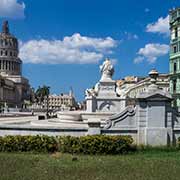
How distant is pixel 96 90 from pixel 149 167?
2177 centimetres

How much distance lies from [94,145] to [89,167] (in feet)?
11.1

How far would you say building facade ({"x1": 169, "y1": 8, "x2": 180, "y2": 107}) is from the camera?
195ft

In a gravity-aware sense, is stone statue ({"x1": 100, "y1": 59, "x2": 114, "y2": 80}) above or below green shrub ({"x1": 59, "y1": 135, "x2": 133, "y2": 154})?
above

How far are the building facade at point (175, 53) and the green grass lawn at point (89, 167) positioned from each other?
45.2m

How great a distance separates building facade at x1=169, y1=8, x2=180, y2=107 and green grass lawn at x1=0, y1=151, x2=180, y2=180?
4525cm

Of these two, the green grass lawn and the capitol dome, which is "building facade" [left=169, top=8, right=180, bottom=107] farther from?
the capitol dome

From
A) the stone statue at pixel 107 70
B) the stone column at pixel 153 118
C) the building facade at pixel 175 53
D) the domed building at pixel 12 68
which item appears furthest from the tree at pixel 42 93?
the stone column at pixel 153 118

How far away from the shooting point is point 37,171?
39.0 feet

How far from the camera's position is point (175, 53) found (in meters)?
60.8

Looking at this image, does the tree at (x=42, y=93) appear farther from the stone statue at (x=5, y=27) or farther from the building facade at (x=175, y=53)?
the building facade at (x=175, y=53)

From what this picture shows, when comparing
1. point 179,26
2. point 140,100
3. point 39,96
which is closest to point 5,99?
point 39,96

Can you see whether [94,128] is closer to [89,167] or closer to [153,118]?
[153,118]

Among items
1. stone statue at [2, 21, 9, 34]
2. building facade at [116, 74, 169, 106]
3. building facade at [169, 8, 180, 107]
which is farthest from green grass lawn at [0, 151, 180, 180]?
stone statue at [2, 21, 9, 34]

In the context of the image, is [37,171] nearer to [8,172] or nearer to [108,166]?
[8,172]
